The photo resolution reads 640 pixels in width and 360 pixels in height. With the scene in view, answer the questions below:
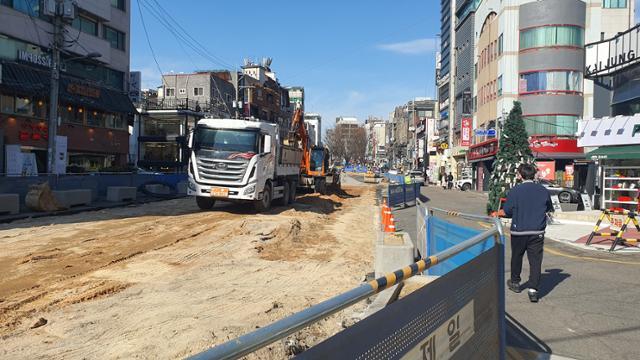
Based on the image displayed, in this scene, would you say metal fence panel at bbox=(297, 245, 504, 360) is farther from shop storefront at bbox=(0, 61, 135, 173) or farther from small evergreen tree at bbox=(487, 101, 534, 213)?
shop storefront at bbox=(0, 61, 135, 173)

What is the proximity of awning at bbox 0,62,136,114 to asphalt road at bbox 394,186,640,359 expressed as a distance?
105 ft

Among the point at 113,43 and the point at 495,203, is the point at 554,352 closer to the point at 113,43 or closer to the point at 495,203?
the point at 495,203

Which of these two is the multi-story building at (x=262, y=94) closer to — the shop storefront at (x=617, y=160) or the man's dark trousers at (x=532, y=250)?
the shop storefront at (x=617, y=160)

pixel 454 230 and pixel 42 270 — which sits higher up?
pixel 454 230

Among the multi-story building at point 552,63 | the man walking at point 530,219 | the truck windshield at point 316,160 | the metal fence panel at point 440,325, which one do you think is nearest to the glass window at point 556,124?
the multi-story building at point 552,63

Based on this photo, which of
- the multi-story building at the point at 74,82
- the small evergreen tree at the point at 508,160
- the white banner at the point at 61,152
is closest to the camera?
the small evergreen tree at the point at 508,160

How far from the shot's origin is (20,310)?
6570mm

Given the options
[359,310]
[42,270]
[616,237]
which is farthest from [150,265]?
[616,237]

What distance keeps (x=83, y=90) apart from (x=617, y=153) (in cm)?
3430

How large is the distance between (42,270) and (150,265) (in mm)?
1795

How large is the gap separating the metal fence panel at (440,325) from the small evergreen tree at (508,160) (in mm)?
15749

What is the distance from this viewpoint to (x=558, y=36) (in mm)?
45344

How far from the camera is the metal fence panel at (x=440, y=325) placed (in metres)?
2.31

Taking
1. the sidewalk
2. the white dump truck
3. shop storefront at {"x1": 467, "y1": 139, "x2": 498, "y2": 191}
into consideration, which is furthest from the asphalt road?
shop storefront at {"x1": 467, "y1": 139, "x2": 498, "y2": 191}
